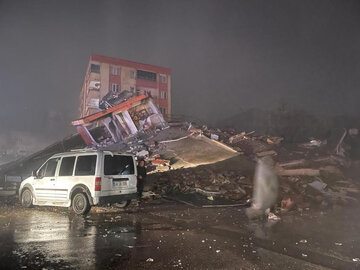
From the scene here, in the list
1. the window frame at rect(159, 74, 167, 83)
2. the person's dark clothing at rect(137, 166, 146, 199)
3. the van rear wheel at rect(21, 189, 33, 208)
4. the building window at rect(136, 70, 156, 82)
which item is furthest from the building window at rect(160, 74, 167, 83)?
the van rear wheel at rect(21, 189, 33, 208)

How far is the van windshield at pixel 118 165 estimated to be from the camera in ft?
27.3

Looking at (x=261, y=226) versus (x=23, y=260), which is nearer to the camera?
(x=23, y=260)

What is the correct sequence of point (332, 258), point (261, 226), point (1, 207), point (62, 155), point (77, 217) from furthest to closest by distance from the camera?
1. point (1, 207)
2. point (62, 155)
3. point (77, 217)
4. point (261, 226)
5. point (332, 258)

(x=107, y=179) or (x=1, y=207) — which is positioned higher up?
(x=107, y=179)

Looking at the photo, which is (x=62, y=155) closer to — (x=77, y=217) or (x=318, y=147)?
(x=77, y=217)

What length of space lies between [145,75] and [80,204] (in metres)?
47.2

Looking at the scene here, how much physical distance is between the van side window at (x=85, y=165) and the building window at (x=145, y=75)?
45635 mm

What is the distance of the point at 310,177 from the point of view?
1291 centimetres

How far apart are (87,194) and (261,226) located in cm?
493

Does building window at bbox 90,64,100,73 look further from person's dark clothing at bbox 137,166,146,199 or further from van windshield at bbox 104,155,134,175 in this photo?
van windshield at bbox 104,155,134,175

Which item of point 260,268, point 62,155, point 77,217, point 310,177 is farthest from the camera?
point 310,177

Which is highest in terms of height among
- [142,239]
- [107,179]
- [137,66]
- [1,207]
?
[137,66]

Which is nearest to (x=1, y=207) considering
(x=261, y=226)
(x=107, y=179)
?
(x=107, y=179)

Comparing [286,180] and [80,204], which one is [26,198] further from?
[286,180]
